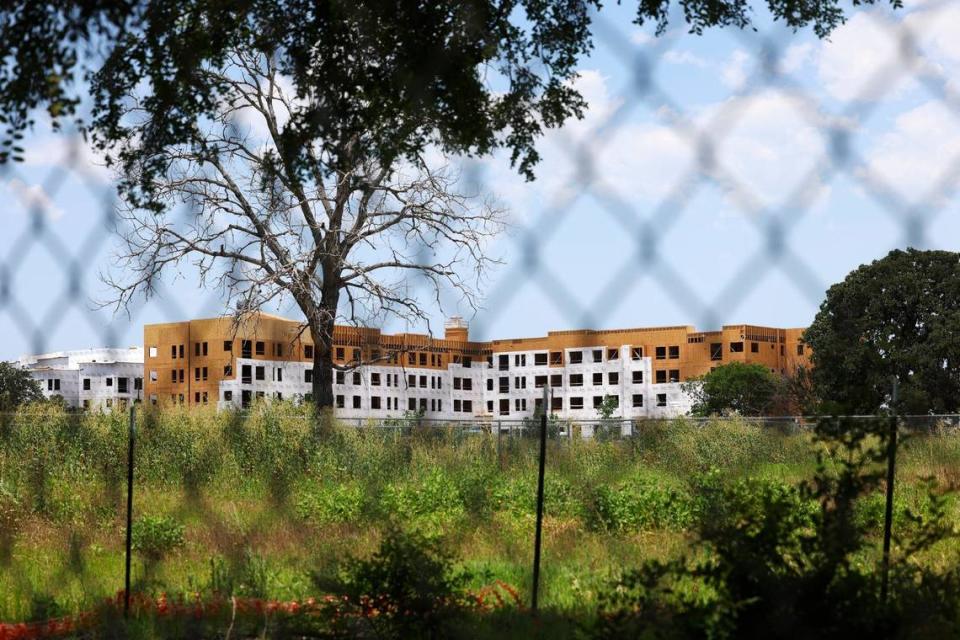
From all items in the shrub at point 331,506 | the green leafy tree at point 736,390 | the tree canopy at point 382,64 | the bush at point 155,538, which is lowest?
the bush at point 155,538

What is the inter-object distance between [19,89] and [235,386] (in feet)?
163

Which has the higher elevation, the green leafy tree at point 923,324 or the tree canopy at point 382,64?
the green leafy tree at point 923,324

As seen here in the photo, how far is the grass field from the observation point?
250 inches

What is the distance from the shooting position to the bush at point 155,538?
24.4 ft

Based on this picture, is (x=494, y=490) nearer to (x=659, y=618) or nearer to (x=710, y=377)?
(x=659, y=618)

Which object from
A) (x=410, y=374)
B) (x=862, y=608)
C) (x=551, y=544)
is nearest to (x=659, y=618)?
(x=862, y=608)

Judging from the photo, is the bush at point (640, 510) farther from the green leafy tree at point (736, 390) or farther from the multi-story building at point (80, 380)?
the green leafy tree at point (736, 390)

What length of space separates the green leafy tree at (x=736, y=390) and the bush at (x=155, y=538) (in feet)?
134

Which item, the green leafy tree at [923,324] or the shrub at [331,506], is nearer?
the shrub at [331,506]

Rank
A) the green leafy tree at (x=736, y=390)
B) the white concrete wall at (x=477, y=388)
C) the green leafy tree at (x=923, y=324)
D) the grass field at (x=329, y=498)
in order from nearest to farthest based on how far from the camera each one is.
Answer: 1. the grass field at (x=329, y=498)
2. the green leafy tree at (x=923, y=324)
3. the green leafy tree at (x=736, y=390)
4. the white concrete wall at (x=477, y=388)

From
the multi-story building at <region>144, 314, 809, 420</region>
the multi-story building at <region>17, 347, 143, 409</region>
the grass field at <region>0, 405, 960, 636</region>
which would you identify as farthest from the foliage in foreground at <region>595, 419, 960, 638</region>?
the multi-story building at <region>17, 347, 143, 409</region>

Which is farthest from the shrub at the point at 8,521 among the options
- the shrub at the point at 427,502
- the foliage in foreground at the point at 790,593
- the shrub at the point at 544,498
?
the foliage in foreground at the point at 790,593

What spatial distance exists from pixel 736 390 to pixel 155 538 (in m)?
44.5

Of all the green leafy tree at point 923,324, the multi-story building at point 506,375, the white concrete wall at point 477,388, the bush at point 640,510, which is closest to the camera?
the bush at point 640,510
